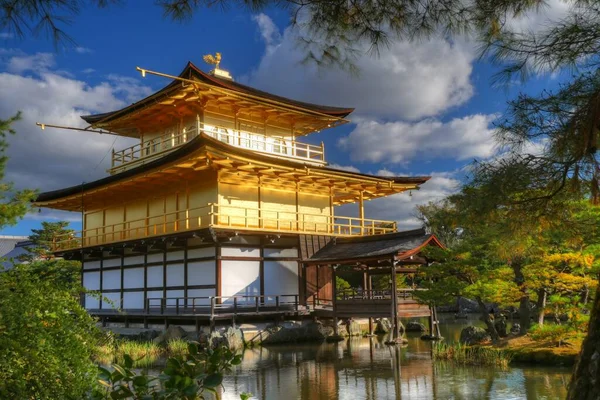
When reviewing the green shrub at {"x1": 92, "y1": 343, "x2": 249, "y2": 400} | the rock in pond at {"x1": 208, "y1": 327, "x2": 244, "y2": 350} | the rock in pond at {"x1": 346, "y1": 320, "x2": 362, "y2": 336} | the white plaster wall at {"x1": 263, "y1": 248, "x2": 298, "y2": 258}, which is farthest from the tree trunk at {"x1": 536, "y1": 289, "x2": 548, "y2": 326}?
the green shrub at {"x1": 92, "y1": 343, "x2": 249, "y2": 400}

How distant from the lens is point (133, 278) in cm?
2394

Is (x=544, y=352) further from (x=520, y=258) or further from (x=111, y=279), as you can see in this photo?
(x=111, y=279)

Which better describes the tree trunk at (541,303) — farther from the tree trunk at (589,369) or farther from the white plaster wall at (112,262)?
the white plaster wall at (112,262)

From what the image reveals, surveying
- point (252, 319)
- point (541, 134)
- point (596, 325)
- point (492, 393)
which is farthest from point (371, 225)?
point (596, 325)

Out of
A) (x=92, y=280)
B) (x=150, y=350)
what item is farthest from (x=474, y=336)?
(x=92, y=280)

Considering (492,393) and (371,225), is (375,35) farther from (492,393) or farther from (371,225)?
(371,225)

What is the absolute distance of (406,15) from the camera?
604 centimetres

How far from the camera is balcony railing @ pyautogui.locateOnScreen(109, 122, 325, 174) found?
22625 mm

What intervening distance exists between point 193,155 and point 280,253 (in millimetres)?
5104

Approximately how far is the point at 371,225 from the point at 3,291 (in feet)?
65.2

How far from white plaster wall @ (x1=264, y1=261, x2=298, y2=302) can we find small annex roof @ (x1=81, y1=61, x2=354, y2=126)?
6462mm

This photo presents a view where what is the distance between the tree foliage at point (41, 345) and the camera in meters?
4.21

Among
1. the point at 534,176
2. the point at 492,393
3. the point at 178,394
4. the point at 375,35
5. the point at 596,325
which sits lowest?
the point at 492,393

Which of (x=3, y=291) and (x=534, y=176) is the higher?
(x=534, y=176)
